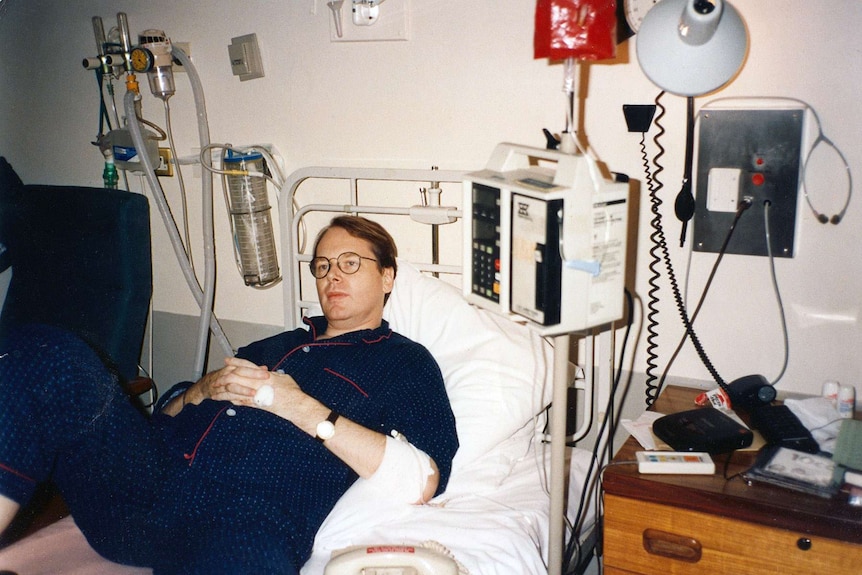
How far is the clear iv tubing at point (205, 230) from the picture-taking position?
2182 mm

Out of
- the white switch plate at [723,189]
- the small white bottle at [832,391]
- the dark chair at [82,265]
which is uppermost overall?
the white switch plate at [723,189]

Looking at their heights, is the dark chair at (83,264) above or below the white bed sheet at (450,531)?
above

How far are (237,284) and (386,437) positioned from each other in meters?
1.07

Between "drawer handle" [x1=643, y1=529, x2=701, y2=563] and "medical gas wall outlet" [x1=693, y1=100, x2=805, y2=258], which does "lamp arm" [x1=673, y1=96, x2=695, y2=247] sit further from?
"drawer handle" [x1=643, y1=529, x2=701, y2=563]

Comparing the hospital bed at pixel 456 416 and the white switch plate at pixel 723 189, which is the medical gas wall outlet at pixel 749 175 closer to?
the white switch plate at pixel 723 189

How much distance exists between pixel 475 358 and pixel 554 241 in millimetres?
577

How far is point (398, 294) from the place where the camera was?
1.85 m

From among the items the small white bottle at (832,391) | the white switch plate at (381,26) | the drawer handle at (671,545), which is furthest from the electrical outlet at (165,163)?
the small white bottle at (832,391)

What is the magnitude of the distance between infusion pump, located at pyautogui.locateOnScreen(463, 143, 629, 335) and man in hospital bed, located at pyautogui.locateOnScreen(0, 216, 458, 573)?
417 millimetres

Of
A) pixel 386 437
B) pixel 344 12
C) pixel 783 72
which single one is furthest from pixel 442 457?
pixel 344 12

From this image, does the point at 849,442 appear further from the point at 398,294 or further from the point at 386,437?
the point at 398,294

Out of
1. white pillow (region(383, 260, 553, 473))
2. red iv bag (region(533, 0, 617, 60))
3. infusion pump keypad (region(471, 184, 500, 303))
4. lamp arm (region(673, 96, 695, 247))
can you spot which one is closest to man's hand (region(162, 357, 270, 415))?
white pillow (region(383, 260, 553, 473))

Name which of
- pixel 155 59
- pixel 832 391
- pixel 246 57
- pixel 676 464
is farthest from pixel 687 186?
pixel 155 59

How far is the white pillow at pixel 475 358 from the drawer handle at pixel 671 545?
423 mm
